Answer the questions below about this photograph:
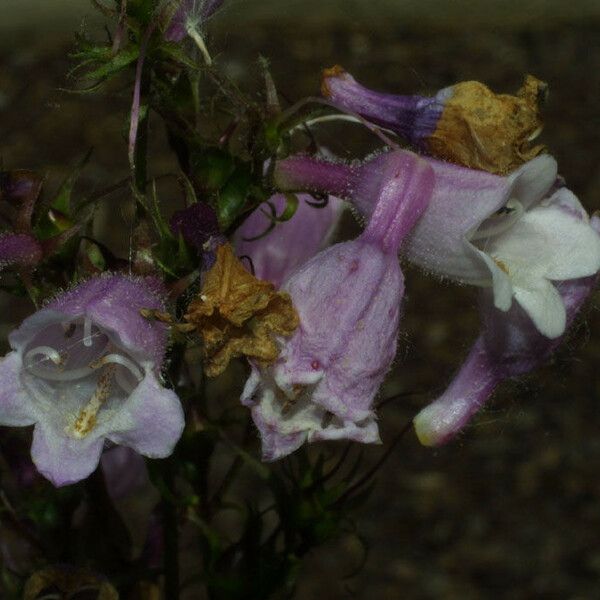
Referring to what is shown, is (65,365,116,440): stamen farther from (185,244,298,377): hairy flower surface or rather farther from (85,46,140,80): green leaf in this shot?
(85,46,140,80): green leaf

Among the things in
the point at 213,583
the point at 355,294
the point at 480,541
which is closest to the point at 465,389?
the point at 355,294

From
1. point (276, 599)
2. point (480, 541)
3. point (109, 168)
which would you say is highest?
point (276, 599)

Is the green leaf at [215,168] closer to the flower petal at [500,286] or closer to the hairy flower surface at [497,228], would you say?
the hairy flower surface at [497,228]

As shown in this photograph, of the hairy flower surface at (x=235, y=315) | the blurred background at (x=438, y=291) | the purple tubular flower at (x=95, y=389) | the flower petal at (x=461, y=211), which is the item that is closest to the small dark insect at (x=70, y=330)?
the purple tubular flower at (x=95, y=389)

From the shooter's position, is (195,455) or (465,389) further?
(195,455)

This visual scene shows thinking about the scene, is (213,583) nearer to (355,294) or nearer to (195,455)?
(195,455)

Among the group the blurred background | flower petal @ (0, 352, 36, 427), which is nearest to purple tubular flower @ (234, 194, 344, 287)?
flower petal @ (0, 352, 36, 427)

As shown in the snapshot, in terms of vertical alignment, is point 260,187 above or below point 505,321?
above
